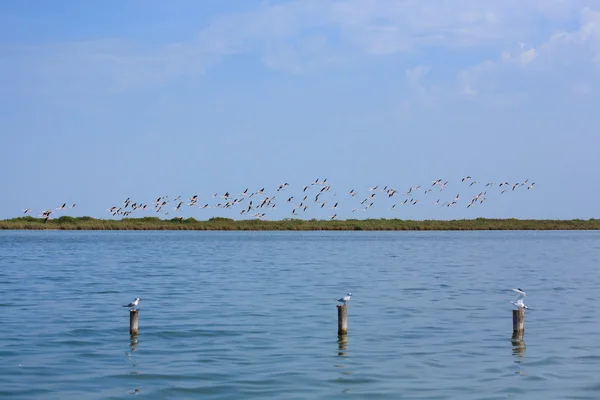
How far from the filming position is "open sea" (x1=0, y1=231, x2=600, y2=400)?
17.2m

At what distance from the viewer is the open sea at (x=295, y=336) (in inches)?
677

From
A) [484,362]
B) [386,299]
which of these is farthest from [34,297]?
[484,362]

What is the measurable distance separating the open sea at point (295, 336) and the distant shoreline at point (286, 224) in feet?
273

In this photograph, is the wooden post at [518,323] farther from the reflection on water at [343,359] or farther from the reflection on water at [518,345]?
the reflection on water at [343,359]

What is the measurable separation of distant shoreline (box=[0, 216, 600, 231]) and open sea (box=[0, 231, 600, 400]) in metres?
83.2

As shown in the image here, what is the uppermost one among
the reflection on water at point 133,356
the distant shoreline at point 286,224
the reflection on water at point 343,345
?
the distant shoreline at point 286,224

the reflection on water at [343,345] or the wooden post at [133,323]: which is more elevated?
the wooden post at [133,323]

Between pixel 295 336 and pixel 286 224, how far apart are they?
109 metres

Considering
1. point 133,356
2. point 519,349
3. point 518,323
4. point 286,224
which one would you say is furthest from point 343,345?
point 286,224

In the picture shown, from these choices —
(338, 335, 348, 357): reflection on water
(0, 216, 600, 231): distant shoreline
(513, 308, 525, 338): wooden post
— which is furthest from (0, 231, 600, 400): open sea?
(0, 216, 600, 231): distant shoreline

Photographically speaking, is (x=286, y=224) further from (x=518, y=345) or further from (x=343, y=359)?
(x=343, y=359)

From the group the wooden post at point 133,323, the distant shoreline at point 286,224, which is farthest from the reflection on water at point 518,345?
the distant shoreline at point 286,224

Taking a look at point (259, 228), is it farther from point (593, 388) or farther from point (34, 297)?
point (593, 388)

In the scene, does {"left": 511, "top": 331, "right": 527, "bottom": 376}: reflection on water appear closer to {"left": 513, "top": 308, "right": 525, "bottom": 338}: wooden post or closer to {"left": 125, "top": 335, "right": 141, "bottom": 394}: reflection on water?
{"left": 513, "top": 308, "right": 525, "bottom": 338}: wooden post
